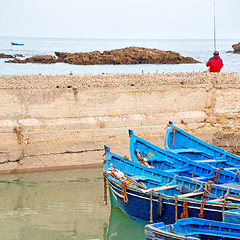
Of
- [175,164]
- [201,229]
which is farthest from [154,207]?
[175,164]

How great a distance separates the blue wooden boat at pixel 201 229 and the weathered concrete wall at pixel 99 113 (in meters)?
5.92

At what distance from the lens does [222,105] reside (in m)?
15.7

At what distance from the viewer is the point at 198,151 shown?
12.6 meters

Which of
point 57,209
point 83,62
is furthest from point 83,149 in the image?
point 83,62

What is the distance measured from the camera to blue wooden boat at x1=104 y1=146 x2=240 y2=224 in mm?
9406

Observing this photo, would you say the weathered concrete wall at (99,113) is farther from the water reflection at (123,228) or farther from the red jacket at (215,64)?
the water reflection at (123,228)

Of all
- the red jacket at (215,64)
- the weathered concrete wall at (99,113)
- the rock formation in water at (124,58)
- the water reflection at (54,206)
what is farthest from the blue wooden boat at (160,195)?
the rock formation in water at (124,58)

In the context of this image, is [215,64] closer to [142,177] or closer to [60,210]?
[142,177]

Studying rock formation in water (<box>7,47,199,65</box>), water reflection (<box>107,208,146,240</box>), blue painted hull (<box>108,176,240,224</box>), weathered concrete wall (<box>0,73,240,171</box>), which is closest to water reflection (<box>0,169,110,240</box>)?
water reflection (<box>107,208,146,240</box>)

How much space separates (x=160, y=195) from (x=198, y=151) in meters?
3.21

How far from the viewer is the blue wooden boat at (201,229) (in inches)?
336

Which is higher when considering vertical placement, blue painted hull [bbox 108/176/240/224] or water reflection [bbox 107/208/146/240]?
blue painted hull [bbox 108/176/240/224]

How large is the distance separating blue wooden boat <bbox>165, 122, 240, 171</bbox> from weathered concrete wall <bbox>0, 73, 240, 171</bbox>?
1780 millimetres

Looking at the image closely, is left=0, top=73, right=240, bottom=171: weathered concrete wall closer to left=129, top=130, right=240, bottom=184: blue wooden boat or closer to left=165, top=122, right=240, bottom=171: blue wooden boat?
left=165, top=122, right=240, bottom=171: blue wooden boat
